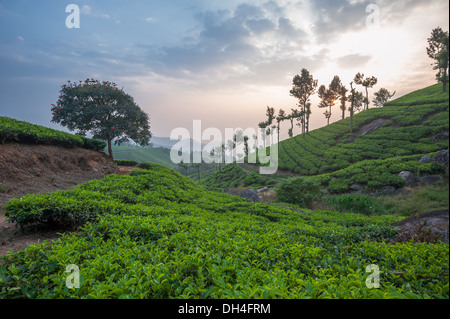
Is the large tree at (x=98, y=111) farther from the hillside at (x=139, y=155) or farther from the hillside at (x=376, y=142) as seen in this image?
the hillside at (x=139, y=155)

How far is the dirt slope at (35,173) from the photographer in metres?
4.55

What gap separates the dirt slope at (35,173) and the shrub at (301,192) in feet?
47.6

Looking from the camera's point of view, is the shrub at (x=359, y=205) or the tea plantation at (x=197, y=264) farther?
the shrub at (x=359, y=205)

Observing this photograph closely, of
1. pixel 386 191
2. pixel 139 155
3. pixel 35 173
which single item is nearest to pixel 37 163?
pixel 35 173

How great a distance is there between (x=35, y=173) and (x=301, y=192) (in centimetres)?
Answer: 1750

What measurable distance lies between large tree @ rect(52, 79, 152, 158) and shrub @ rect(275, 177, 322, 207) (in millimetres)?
14550

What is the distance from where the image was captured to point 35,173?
912 centimetres

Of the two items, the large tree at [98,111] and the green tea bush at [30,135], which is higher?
the large tree at [98,111]

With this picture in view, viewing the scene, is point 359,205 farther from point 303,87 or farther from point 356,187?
point 303,87

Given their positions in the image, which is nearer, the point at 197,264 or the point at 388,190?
the point at 197,264

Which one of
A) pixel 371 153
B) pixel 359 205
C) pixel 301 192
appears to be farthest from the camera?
pixel 371 153

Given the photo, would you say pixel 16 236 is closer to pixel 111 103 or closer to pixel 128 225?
pixel 128 225

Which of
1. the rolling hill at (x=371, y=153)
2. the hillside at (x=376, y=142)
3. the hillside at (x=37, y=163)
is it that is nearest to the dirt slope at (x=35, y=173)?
the hillside at (x=37, y=163)
